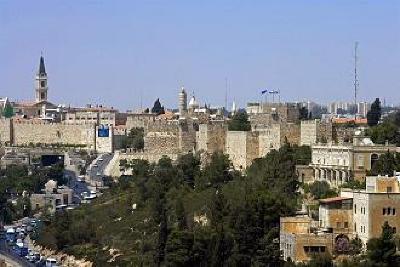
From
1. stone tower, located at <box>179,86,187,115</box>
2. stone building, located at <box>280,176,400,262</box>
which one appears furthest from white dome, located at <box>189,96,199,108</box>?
stone building, located at <box>280,176,400,262</box>

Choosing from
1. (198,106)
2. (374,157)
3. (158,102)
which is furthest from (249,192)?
(158,102)

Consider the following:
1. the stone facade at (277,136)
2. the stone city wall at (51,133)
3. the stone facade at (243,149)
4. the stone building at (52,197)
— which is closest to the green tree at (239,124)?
the stone facade at (243,149)

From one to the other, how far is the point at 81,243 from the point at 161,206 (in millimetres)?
6137

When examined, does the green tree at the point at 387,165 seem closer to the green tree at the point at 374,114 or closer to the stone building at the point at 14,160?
the green tree at the point at 374,114

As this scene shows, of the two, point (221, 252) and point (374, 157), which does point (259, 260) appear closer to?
point (221, 252)

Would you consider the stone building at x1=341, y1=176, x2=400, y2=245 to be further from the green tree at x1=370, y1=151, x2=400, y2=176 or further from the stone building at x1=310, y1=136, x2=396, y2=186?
the stone building at x1=310, y1=136, x2=396, y2=186

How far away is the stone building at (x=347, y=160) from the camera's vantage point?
32.3 meters

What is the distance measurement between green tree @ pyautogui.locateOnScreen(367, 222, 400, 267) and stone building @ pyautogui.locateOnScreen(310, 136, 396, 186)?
271 inches

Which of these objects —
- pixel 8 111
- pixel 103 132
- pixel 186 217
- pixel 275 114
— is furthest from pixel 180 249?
pixel 8 111

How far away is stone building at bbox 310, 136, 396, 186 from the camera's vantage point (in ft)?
106

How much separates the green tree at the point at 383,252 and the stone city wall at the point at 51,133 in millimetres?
40238

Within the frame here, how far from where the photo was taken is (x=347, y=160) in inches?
1287

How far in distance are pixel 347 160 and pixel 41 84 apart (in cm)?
5411

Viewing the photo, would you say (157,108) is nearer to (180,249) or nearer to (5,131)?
(5,131)
